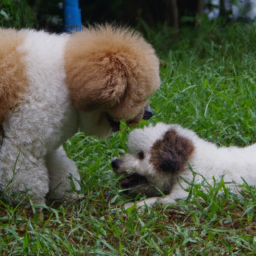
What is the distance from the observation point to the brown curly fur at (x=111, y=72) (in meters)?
3.51

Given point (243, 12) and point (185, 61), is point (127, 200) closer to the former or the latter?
point (185, 61)

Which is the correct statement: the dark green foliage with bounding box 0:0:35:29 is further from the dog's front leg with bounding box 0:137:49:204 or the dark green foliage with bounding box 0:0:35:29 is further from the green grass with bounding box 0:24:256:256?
the dog's front leg with bounding box 0:137:49:204

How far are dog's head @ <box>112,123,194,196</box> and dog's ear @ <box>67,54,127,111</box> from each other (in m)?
0.79

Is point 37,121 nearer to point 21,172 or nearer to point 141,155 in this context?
point 21,172

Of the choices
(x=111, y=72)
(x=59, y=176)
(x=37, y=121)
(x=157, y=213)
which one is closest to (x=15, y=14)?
(x=59, y=176)

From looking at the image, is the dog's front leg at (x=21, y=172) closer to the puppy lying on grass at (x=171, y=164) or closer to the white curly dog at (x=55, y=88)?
the white curly dog at (x=55, y=88)

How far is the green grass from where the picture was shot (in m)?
3.29

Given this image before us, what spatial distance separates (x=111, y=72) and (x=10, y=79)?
72 cm

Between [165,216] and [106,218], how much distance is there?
1.48ft

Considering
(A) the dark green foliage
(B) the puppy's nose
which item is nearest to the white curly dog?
(B) the puppy's nose

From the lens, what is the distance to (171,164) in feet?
13.5

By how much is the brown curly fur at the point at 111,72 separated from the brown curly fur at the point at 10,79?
0.34m

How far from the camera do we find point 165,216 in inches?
147

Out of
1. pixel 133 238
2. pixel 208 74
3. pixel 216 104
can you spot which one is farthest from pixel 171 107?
pixel 133 238
